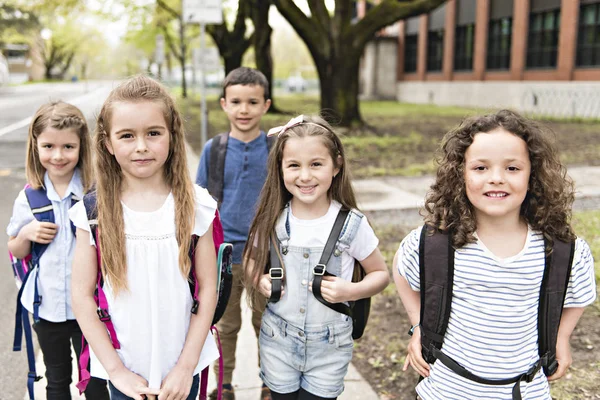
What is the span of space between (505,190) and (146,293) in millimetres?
1284

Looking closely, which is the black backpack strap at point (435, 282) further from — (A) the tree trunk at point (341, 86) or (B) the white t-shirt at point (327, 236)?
(A) the tree trunk at point (341, 86)

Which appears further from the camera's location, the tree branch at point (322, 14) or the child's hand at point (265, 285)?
the tree branch at point (322, 14)

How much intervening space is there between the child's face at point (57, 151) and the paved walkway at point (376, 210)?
147cm

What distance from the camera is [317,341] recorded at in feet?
7.86

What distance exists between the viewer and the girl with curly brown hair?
1.97 meters

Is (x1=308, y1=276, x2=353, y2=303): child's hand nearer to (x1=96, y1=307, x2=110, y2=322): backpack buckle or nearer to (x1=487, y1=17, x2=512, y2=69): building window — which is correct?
(x1=96, y1=307, x2=110, y2=322): backpack buckle

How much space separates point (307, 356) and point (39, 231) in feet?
4.35

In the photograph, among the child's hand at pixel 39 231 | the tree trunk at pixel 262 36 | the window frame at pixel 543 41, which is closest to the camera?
the child's hand at pixel 39 231

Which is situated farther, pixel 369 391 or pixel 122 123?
pixel 369 391

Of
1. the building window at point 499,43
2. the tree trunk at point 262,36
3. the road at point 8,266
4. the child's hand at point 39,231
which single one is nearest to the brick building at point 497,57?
the building window at point 499,43

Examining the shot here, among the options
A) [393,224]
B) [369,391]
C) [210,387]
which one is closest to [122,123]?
[210,387]

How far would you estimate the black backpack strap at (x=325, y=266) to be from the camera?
91.1 inches

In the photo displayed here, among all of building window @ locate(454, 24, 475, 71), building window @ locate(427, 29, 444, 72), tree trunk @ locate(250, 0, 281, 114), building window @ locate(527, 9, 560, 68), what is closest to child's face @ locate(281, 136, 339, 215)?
tree trunk @ locate(250, 0, 281, 114)

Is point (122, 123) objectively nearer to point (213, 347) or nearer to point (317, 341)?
point (213, 347)
